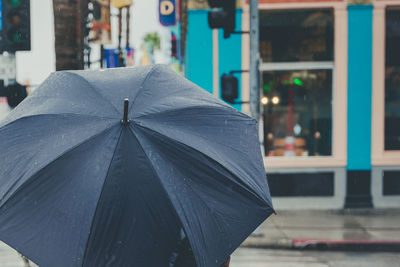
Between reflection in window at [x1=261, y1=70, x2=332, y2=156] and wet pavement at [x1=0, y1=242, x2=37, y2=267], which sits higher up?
reflection in window at [x1=261, y1=70, x2=332, y2=156]

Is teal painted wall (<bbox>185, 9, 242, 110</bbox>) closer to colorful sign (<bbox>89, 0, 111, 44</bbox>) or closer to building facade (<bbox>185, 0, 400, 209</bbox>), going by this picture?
building facade (<bbox>185, 0, 400, 209</bbox>)

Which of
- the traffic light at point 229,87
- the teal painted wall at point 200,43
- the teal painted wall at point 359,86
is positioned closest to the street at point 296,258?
the traffic light at point 229,87

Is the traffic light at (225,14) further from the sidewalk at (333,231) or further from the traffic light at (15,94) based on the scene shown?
the sidewalk at (333,231)

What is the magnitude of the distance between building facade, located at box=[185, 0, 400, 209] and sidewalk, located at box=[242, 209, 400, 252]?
497 millimetres

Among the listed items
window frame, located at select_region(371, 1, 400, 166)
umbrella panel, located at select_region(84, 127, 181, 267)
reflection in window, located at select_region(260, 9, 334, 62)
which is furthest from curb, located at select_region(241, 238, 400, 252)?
umbrella panel, located at select_region(84, 127, 181, 267)

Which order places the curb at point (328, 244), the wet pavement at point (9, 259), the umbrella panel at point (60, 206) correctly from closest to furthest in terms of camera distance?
the umbrella panel at point (60, 206)
the wet pavement at point (9, 259)
the curb at point (328, 244)

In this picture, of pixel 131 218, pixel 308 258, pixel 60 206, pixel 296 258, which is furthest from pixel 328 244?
pixel 60 206

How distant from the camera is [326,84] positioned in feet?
37.7

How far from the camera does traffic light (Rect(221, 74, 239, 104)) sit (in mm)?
8664

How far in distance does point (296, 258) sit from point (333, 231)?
1.71 metres

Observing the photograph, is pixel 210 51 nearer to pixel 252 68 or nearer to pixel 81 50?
pixel 252 68

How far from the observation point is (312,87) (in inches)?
454

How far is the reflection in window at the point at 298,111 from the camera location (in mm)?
11484

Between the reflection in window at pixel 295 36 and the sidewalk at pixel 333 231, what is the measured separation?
3.36 metres
